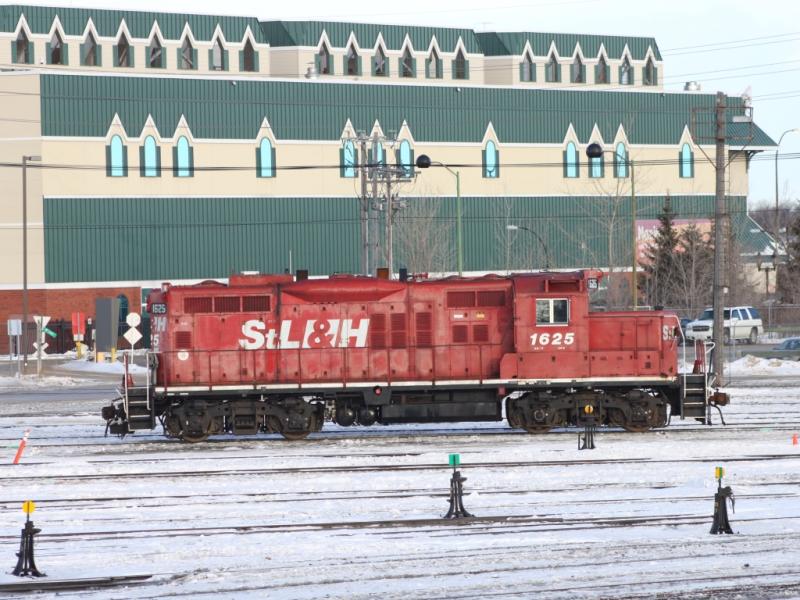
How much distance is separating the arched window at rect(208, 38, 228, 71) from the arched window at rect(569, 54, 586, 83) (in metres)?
27.2

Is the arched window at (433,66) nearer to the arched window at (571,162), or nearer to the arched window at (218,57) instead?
the arched window at (571,162)

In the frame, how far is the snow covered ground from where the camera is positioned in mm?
15727

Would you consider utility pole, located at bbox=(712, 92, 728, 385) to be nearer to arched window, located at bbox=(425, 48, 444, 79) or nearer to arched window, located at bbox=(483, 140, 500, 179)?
arched window, located at bbox=(483, 140, 500, 179)

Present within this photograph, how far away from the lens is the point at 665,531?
18500 millimetres

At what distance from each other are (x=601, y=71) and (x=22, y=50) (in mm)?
43933

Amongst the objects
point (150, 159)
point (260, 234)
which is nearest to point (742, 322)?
point (260, 234)

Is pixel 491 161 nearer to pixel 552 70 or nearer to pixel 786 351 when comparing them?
pixel 552 70

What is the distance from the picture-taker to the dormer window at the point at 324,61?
307 ft

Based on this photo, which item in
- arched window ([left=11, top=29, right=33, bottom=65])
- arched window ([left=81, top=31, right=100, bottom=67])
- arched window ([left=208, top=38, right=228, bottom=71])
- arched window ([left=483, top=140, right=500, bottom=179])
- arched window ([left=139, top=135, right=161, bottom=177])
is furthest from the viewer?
arched window ([left=208, top=38, right=228, bottom=71])

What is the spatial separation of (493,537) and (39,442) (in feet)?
52.2

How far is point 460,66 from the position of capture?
98.2 m

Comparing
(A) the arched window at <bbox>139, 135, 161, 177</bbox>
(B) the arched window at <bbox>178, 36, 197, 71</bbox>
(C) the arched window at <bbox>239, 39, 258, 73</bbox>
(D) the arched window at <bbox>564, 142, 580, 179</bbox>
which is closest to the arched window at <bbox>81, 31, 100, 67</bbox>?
(B) the arched window at <bbox>178, 36, 197, 71</bbox>

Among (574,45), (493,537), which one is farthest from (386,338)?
(574,45)

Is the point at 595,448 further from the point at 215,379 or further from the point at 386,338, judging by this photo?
the point at 215,379
